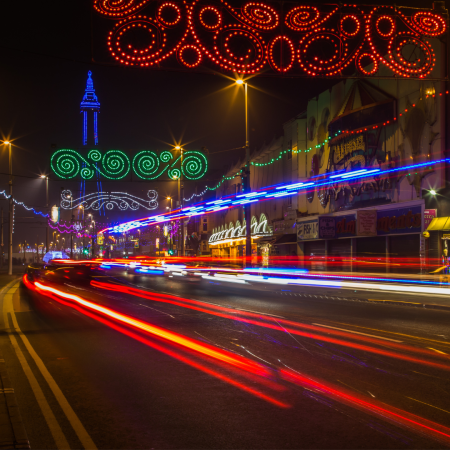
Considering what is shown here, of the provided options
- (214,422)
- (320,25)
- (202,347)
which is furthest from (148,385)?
(320,25)

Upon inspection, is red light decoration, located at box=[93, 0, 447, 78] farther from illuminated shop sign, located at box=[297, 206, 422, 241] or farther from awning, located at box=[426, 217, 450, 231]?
illuminated shop sign, located at box=[297, 206, 422, 241]

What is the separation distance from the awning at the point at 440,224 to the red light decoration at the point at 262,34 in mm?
15126

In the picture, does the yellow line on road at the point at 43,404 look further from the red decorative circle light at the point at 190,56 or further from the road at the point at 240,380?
the red decorative circle light at the point at 190,56

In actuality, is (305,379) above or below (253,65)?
below

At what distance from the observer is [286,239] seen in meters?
44.0

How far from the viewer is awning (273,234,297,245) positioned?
142 ft

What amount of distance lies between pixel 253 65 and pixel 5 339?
780 centimetres

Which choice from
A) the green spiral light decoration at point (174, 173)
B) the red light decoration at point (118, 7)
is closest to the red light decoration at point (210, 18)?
the red light decoration at point (118, 7)

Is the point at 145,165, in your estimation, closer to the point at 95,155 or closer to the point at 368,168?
the point at 95,155

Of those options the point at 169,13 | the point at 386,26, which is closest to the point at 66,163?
the point at 169,13

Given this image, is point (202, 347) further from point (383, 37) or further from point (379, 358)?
point (383, 37)

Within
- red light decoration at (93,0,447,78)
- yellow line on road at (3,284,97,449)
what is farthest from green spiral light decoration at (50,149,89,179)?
yellow line on road at (3,284,97,449)

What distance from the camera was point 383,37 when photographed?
11906 millimetres

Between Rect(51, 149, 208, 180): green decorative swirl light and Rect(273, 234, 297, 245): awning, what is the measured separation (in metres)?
24.9
